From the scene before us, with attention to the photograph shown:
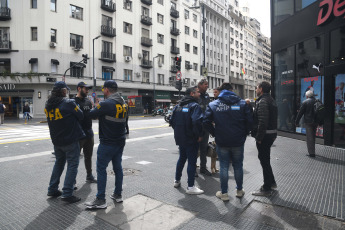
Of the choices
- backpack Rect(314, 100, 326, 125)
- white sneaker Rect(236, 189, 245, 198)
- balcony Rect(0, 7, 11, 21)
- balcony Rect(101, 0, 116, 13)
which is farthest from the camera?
balcony Rect(101, 0, 116, 13)

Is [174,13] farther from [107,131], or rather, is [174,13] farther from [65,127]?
[107,131]

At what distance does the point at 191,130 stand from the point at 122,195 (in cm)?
159

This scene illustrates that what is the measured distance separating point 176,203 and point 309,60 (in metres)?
8.90

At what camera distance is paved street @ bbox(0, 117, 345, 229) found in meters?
3.35

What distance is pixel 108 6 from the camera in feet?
111

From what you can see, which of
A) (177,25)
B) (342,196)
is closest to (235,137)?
(342,196)

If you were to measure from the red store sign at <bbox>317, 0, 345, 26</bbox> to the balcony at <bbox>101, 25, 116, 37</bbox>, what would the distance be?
28807 millimetres

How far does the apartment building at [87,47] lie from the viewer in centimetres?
2842

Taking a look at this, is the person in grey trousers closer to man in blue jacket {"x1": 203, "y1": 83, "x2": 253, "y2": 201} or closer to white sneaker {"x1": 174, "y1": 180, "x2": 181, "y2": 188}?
man in blue jacket {"x1": 203, "y1": 83, "x2": 253, "y2": 201}

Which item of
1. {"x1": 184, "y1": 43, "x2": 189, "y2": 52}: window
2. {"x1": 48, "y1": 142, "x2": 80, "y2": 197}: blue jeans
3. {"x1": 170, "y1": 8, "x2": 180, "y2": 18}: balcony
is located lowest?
{"x1": 48, "y1": 142, "x2": 80, "y2": 197}: blue jeans

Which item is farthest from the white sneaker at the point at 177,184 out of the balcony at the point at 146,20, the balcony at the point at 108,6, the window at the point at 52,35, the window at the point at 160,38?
the window at the point at 160,38

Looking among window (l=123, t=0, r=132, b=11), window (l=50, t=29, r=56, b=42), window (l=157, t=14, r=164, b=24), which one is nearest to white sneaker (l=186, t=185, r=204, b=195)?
window (l=50, t=29, r=56, b=42)

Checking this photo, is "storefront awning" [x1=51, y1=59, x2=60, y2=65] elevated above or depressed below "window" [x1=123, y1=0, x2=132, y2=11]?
below

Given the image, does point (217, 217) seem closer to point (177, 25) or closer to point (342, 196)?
point (342, 196)
